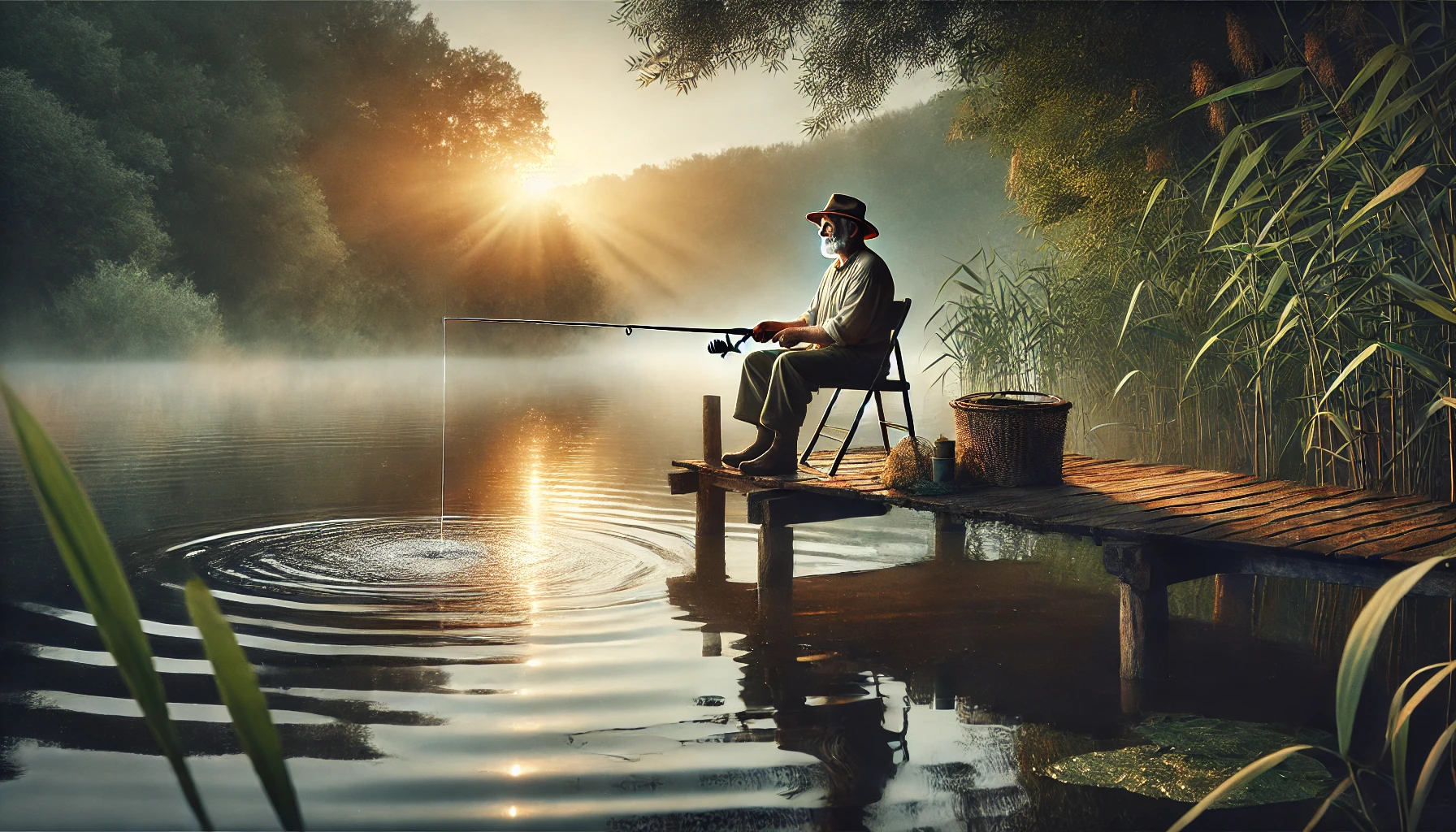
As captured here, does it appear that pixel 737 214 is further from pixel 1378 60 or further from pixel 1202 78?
pixel 1378 60

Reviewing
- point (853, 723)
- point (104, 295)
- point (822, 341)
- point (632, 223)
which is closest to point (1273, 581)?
point (822, 341)

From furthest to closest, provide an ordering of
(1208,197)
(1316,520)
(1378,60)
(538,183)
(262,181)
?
(538,183)
(262,181)
(1208,197)
(1316,520)
(1378,60)

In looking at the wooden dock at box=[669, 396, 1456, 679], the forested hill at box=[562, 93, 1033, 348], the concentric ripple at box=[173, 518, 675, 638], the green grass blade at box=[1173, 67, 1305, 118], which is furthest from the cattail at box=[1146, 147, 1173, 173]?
the forested hill at box=[562, 93, 1033, 348]

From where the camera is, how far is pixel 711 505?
6.59 metres

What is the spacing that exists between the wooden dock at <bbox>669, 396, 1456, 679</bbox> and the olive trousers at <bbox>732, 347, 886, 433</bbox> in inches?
12.4

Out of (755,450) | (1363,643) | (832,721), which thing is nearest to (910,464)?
(755,450)

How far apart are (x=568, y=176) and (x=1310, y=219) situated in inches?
1128

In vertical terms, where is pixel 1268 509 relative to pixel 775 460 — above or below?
below

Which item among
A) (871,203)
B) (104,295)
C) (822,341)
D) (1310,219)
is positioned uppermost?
(871,203)

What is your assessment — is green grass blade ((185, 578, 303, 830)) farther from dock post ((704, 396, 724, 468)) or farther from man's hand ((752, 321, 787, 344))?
dock post ((704, 396, 724, 468))

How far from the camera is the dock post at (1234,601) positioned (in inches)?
211

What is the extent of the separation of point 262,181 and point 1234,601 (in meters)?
24.5

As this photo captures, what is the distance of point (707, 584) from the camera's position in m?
5.95

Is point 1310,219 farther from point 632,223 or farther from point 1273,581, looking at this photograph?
point 632,223
